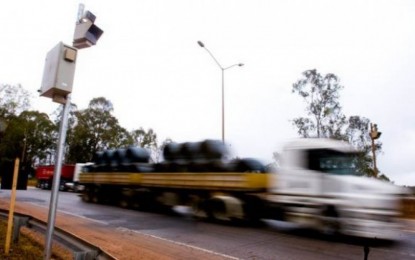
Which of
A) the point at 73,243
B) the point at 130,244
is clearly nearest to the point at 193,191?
the point at 130,244

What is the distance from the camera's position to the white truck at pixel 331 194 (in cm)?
899

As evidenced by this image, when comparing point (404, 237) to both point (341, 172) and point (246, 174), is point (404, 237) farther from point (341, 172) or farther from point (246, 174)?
point (246, 174)

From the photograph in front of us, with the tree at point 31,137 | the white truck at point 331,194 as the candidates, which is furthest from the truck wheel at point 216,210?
the tree at point 31,137

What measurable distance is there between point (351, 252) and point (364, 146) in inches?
1156

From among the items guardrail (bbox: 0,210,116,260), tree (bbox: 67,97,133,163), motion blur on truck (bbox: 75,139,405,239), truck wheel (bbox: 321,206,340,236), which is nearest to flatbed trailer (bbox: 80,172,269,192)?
motion blur on truck (bbox: 75,139,405,239)

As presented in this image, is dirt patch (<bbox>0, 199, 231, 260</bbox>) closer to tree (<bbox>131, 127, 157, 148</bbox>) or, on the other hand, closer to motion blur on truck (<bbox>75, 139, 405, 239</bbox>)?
motion blur on truck (<bbox>75, 139, 405, 239</bbox>)

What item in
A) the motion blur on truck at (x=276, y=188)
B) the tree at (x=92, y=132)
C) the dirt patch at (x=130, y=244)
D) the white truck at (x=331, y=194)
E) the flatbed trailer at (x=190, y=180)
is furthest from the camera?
the tree at (x=92, y=132)

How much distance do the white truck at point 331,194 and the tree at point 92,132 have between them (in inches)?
2536

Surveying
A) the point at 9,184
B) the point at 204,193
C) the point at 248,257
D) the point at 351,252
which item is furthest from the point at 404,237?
the point at 9,184

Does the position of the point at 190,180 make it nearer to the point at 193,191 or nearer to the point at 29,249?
the point at 193,191

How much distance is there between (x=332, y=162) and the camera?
34.6 feet

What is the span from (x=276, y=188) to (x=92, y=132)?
65.0m

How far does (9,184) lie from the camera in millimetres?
6598

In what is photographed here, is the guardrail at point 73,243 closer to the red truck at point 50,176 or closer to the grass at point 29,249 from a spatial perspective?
the grass at point 29,249
